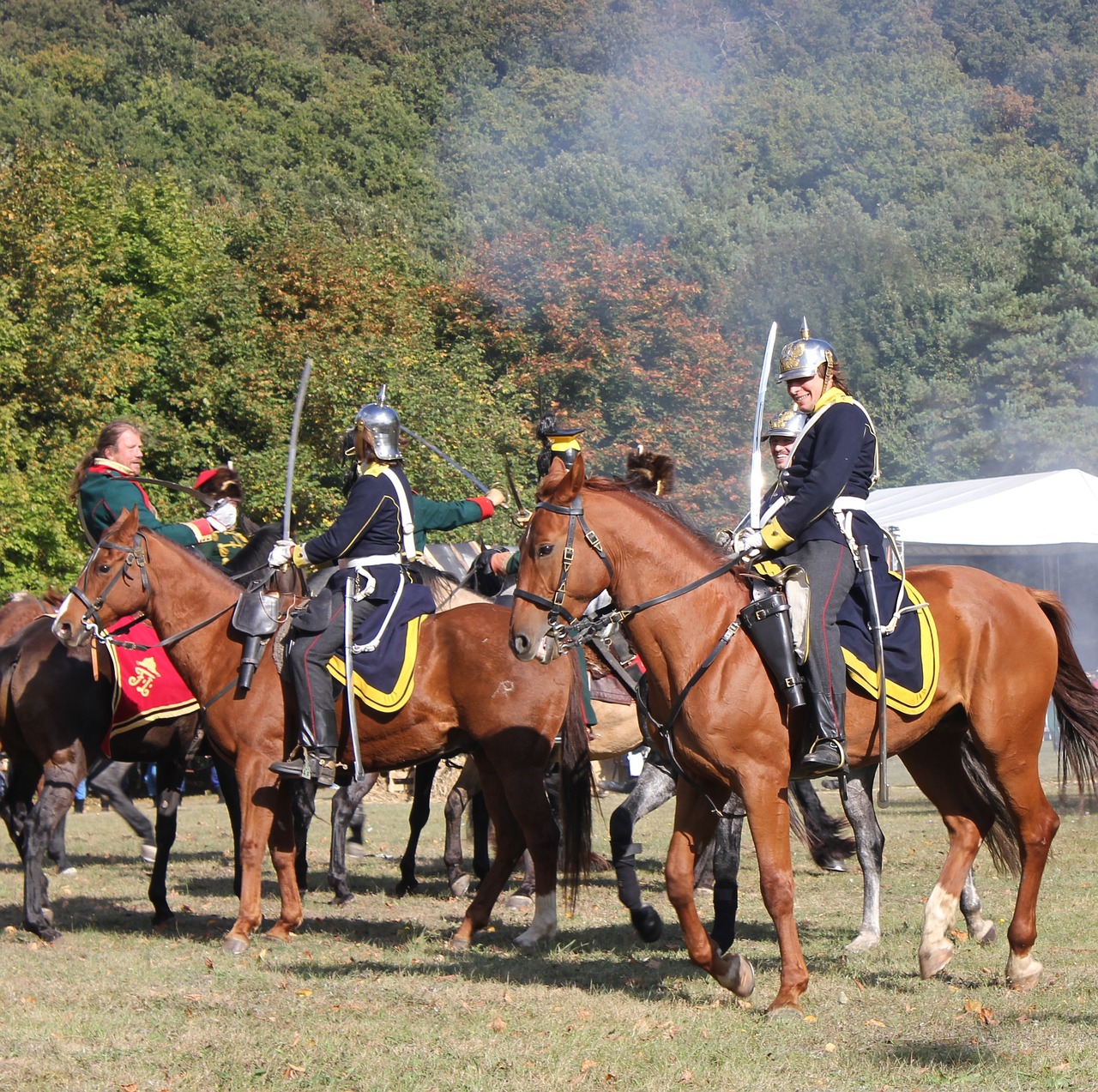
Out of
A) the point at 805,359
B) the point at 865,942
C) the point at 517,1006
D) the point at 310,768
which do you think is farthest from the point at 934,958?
the point at 310,768

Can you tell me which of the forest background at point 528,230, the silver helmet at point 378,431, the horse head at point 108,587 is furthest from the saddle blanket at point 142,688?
the forest background at point 528,230

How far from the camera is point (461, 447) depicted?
87.6 feet

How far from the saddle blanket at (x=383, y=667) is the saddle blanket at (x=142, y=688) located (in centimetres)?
179

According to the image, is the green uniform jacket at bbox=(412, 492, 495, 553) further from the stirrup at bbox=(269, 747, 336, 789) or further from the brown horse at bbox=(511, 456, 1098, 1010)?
the brown horse at bbox=(511, 456, 1098, 1010)

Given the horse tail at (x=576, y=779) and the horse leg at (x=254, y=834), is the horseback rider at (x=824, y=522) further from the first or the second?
the horse leg at (x=254, y=834)

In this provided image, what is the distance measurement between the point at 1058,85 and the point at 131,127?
2126 inches

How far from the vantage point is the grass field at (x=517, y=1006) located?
19.7ft

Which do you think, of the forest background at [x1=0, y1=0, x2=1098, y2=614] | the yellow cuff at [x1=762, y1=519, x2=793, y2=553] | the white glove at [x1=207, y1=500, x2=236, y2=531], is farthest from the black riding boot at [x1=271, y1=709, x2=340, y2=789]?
the forest background at [x1=0, y1=0, x2=1098, y2=614]

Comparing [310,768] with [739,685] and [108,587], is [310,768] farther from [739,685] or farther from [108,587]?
[739,685]

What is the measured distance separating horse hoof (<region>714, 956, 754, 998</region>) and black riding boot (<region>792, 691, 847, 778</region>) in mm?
978

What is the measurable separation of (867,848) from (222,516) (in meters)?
5.43

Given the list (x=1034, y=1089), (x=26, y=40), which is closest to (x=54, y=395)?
(x=1034, y=1089)

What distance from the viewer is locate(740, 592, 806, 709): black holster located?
693cm

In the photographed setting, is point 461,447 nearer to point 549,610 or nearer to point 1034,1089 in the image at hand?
point 549,610
